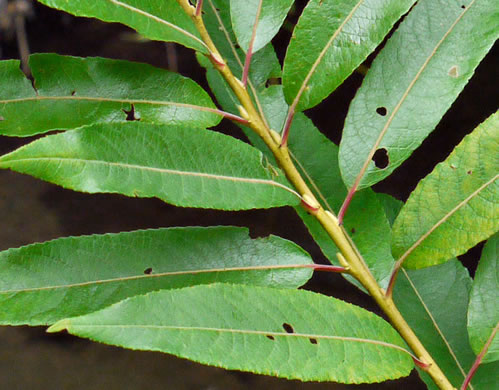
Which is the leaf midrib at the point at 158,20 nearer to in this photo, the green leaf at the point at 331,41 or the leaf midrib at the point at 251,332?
the green leaf at the point at 331,41

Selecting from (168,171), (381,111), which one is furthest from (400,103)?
(168,171)

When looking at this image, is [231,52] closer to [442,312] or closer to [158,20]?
[158,20]

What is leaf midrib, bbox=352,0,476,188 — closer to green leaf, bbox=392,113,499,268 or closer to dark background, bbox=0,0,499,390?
green leaf, bbox=392,113,499,268

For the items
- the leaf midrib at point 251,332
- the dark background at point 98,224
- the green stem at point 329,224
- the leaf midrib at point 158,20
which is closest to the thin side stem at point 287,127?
the green stem at point 329,224

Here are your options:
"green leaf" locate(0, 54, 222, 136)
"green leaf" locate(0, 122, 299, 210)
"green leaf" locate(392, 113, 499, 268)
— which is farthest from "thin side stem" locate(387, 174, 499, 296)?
"green leaf" locate(0, 54, 222, 136)

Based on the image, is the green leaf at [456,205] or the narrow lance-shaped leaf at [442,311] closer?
the green leaf at [456,205]

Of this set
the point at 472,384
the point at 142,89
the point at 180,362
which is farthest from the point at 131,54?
the point at 472,384

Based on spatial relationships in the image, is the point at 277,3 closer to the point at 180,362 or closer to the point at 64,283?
the point at 64,283

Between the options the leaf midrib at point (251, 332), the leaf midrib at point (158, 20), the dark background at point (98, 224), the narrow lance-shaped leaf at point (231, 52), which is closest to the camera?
the leaf midrib at point (251, 332)
